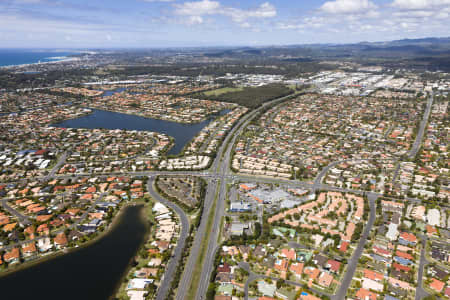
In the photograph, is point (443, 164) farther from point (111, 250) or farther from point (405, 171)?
point (111, 250)

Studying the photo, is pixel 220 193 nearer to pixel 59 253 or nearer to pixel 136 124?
pixel 59 253

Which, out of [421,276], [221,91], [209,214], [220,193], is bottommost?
[421,276]

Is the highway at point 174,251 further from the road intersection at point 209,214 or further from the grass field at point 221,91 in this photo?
the grass field at point 221,91

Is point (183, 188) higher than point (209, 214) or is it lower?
higher

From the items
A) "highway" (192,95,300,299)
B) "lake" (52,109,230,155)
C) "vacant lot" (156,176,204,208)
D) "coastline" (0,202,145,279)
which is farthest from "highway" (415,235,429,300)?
"lake" (52,109,230,155)

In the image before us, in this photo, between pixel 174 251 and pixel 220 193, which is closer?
pixel 174 251

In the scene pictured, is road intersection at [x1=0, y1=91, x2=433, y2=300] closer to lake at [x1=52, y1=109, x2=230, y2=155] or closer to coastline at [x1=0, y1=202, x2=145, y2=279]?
coastline at [x1=0, y1=202, x2=145, y2=279]

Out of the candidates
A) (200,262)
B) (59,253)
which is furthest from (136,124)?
(200,262)
